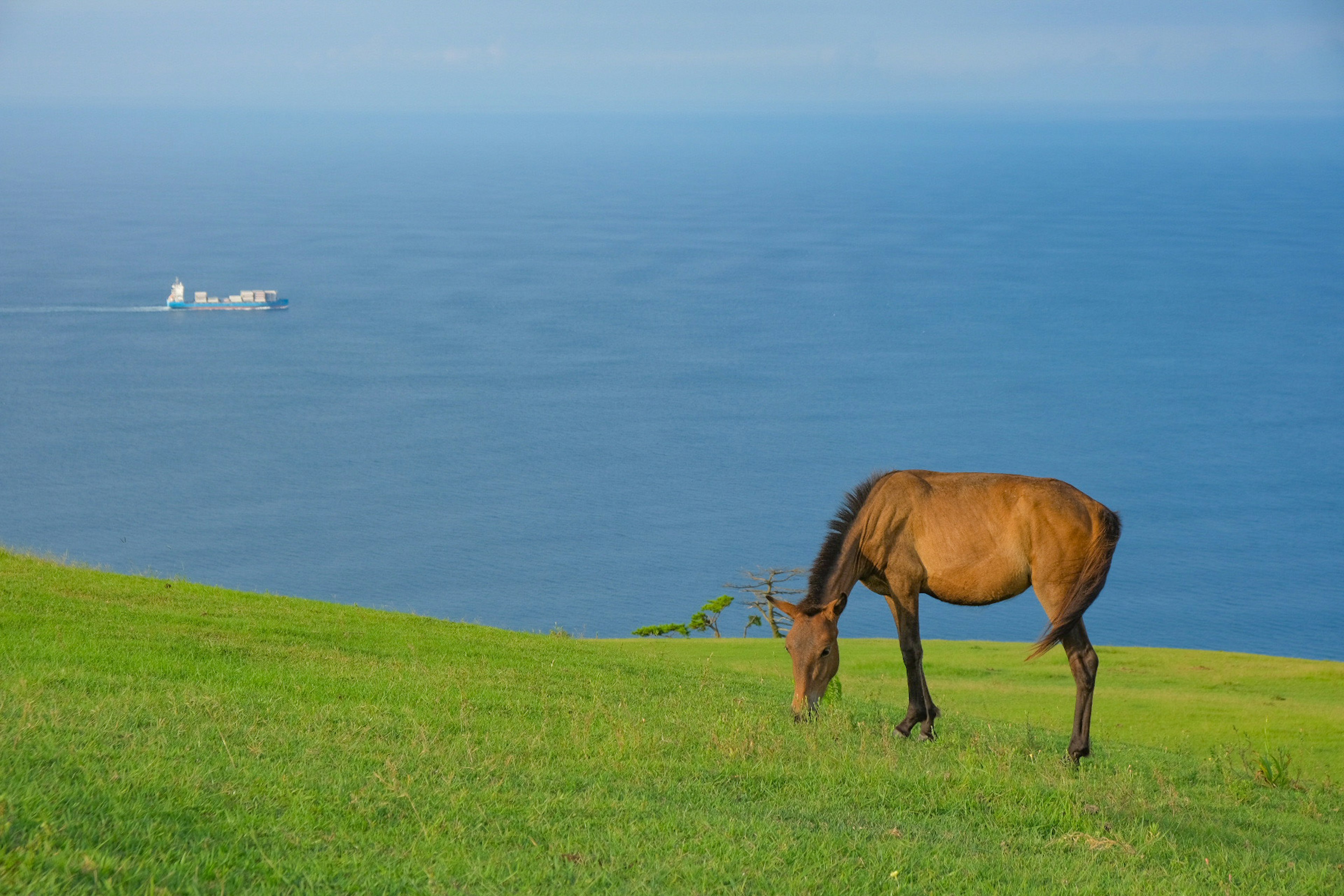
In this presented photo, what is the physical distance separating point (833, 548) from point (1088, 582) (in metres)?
1.81

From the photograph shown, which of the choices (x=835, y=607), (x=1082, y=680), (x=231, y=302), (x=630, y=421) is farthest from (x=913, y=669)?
(x=231, y=302)

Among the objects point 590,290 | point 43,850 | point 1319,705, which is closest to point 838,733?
point 43,850

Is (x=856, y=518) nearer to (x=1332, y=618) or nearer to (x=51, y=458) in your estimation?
(x=1332, y=618)

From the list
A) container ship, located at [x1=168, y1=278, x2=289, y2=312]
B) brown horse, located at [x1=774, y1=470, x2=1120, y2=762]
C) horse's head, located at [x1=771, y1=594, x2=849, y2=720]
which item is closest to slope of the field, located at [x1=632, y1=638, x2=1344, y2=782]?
brown horse, located at [x1=774, y1=470, x2=1120, y2=762]

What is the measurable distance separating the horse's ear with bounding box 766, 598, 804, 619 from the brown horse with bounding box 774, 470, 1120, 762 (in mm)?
13

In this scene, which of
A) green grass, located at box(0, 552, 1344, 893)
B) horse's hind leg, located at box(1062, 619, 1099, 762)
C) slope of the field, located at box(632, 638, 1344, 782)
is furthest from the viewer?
slope of the field, located at box(632, 638, 1344, 782)

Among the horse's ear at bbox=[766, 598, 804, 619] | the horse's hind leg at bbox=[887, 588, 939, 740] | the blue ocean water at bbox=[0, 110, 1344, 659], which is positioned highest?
the horse's ear at bbox=[766, 598, 804, 619]

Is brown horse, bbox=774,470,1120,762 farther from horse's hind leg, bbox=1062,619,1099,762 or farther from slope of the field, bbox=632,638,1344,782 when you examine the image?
slope of the field, bbox=632,638,1344,782

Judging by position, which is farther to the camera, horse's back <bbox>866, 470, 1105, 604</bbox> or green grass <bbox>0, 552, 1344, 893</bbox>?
horse's back <bbox>866, 470, 1105, 604</bbox>

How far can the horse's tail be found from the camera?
8.18 meters

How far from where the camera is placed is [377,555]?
76562 millimetres

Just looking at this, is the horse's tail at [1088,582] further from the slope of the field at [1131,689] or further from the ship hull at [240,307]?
the ship hull at [240,307]

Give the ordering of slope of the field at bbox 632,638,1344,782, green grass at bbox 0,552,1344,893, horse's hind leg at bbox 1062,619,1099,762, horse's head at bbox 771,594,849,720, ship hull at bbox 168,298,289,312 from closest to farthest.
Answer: green grass at bbox 0,552,1344,893, horse's head at bbox 771,594,849,720, horse's hind leg at bbox 1062,619,1099,762, slope of the field at bbox 632,638,1344,782, ship hull at bbox 168,298,289,312

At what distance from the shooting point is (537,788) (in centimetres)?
577
